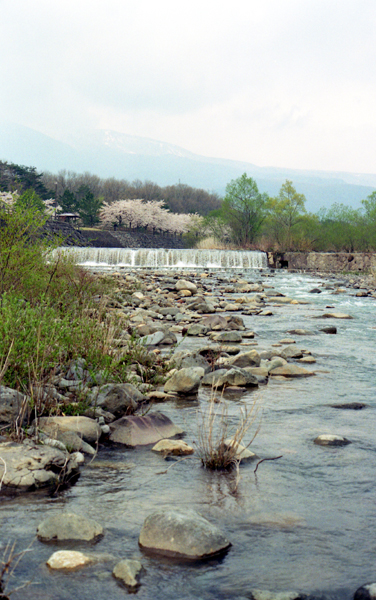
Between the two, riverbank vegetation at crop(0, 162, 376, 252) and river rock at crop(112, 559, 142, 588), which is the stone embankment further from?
river rock at crop(112, 559, 142, 588)

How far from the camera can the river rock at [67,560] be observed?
8.72ft

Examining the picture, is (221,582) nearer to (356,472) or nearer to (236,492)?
(236,492)

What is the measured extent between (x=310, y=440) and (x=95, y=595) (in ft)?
8.95

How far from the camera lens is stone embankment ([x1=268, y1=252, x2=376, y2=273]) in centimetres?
3600

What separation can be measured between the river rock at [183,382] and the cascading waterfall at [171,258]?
1182 inches

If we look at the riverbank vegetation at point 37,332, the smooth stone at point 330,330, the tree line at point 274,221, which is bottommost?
the smooth stone at point 330,330

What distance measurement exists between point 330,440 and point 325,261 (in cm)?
3369

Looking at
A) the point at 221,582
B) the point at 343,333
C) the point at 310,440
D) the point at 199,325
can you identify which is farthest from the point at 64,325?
the point at 343,333

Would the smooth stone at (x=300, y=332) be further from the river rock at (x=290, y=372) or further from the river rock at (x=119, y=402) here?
the river rock at (x=119, y=402)

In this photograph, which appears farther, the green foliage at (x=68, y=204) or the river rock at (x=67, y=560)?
the green foliage at (x=68, y=204)

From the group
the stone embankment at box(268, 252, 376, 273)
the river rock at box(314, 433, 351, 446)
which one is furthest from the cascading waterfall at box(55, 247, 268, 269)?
the river rock at box(314, 433, 351, 446)

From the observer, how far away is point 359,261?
36.3m

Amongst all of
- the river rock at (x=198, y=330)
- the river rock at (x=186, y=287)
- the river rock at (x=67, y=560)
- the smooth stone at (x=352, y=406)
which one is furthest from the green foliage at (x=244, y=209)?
the river rock at (x=67, y=560)

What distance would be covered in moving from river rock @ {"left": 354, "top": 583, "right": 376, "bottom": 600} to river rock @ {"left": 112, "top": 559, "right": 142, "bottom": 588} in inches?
40.1
